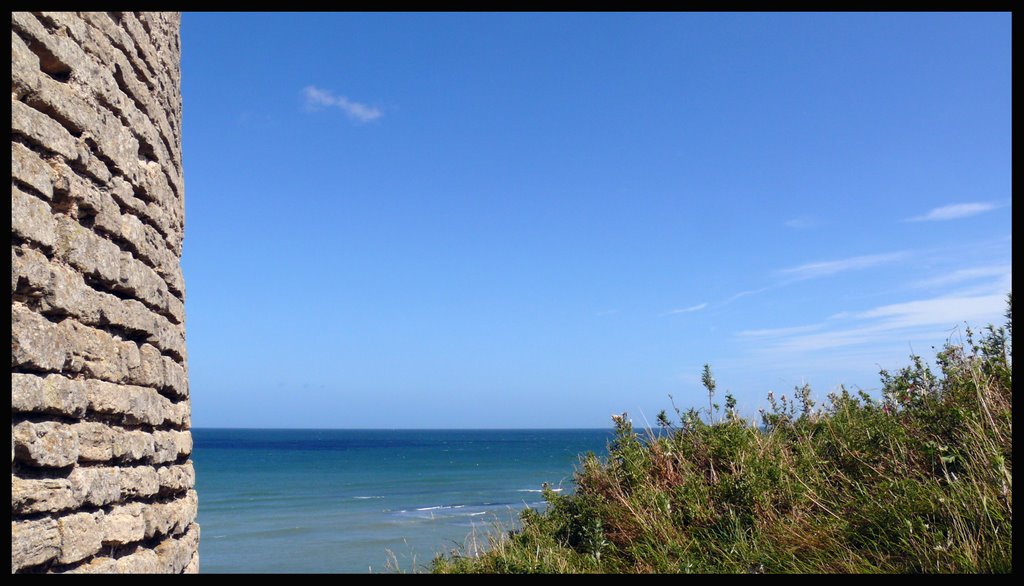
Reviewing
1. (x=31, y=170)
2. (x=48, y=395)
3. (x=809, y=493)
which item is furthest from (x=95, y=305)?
(x=809, y=493)

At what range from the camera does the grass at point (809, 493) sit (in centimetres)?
433

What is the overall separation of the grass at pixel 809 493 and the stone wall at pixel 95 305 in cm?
300

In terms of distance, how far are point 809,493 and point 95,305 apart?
16.0 ft

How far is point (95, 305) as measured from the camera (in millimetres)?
3059

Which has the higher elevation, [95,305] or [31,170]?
[31,170]

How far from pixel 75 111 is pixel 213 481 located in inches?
1545

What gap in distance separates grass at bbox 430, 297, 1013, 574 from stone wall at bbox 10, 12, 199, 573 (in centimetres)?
300

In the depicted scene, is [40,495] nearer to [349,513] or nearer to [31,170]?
[31,170]

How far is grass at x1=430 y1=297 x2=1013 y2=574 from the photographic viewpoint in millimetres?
4328

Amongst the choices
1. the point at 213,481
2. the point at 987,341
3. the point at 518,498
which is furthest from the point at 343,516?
the point at 987,341

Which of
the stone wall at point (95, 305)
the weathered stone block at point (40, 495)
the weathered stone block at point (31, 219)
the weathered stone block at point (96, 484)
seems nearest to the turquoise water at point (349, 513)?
the stone wall at point (95, 305)

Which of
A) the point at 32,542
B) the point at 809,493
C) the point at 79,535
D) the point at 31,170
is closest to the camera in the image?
the point at 32,542

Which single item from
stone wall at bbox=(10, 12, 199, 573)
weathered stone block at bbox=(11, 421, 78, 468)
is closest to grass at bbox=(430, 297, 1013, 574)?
stone wall at bbox=(10, 12, 199, 573)

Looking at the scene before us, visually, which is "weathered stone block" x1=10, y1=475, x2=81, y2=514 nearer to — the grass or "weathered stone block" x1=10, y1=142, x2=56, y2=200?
"weathered stone block" x1=10, y1=142, x2=56, y2=200
